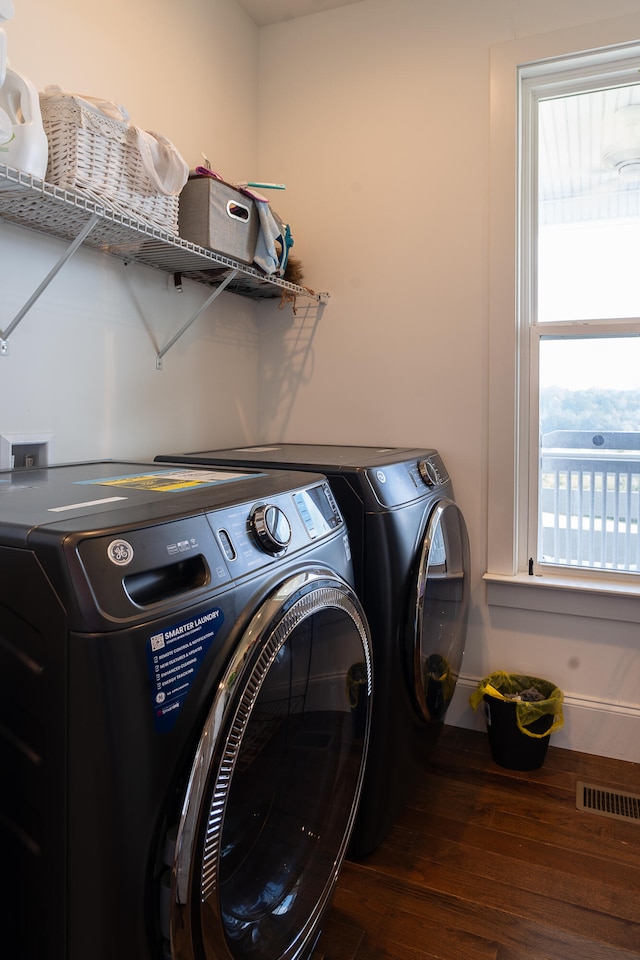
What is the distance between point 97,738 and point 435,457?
160 centimetres

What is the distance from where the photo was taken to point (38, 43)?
1521 mm

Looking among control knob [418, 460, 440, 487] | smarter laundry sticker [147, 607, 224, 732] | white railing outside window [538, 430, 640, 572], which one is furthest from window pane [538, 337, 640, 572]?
smarter laundry sticker [147, 607, 224, 732]

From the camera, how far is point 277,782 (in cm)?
102

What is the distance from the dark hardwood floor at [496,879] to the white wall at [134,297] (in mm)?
1296

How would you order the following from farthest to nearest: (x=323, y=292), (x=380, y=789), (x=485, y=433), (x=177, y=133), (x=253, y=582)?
(x=323, y=292)
(x=485, y=433)
(x=177, y=133)
(x=380, y=789)
(x=253, y=582)

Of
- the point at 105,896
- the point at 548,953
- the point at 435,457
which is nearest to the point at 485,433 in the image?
the point at 435,457

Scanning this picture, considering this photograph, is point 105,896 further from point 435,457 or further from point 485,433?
point 485,433

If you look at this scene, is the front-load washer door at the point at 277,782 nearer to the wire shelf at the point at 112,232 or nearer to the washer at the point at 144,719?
the washer at the point at 144,719

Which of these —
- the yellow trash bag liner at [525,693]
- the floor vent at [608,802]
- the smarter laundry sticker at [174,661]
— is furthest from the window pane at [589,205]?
the smarter laundry sticker at [174,661]

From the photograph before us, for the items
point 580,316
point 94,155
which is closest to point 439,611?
point 580,316

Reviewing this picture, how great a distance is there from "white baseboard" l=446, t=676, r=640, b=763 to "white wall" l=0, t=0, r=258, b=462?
1.52 m

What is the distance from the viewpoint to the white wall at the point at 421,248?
2.11m

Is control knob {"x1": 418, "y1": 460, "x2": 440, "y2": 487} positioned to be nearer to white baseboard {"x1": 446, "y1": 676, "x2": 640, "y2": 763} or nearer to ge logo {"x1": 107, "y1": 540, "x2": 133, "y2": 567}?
white baseboard {"x1": 446, "y1": 676, "x2": 640, "y2": 763}

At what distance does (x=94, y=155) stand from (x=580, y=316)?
1.55m
